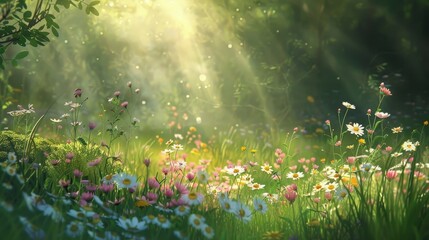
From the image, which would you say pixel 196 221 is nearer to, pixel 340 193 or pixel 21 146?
pixel 340 193

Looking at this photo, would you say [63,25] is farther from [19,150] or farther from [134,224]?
[134,224]

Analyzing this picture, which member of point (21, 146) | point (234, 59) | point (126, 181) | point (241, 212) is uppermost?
point (234, 59)

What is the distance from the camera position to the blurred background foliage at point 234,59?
1078 cm

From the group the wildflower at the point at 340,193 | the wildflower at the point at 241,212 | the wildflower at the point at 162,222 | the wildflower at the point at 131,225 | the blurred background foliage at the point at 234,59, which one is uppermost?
the blurred background foliage at the point at 234,59

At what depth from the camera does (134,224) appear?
2732 millimetres

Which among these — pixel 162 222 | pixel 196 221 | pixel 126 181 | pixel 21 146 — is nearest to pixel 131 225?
pixel 162 222

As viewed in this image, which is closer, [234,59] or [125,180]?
[125,180]

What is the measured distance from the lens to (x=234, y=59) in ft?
36.2

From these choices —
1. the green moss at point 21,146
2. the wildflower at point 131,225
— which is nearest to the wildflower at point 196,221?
the wildflower at point 131,225

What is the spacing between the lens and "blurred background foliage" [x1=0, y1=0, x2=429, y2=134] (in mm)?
10781

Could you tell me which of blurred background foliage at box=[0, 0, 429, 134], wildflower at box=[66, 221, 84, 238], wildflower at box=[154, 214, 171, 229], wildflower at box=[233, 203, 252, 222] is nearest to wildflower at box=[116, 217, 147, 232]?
wildflower at box=[154, 214, 171, 229]

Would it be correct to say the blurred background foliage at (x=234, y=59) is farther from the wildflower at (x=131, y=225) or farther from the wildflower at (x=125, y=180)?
the wildflower at (x=131, y=225)

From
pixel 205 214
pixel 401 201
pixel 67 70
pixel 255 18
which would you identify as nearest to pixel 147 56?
pixel 67 70

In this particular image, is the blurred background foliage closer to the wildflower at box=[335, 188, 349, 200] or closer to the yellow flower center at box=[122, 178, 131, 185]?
the wildflower at box=[335, 188, 349, 200]
